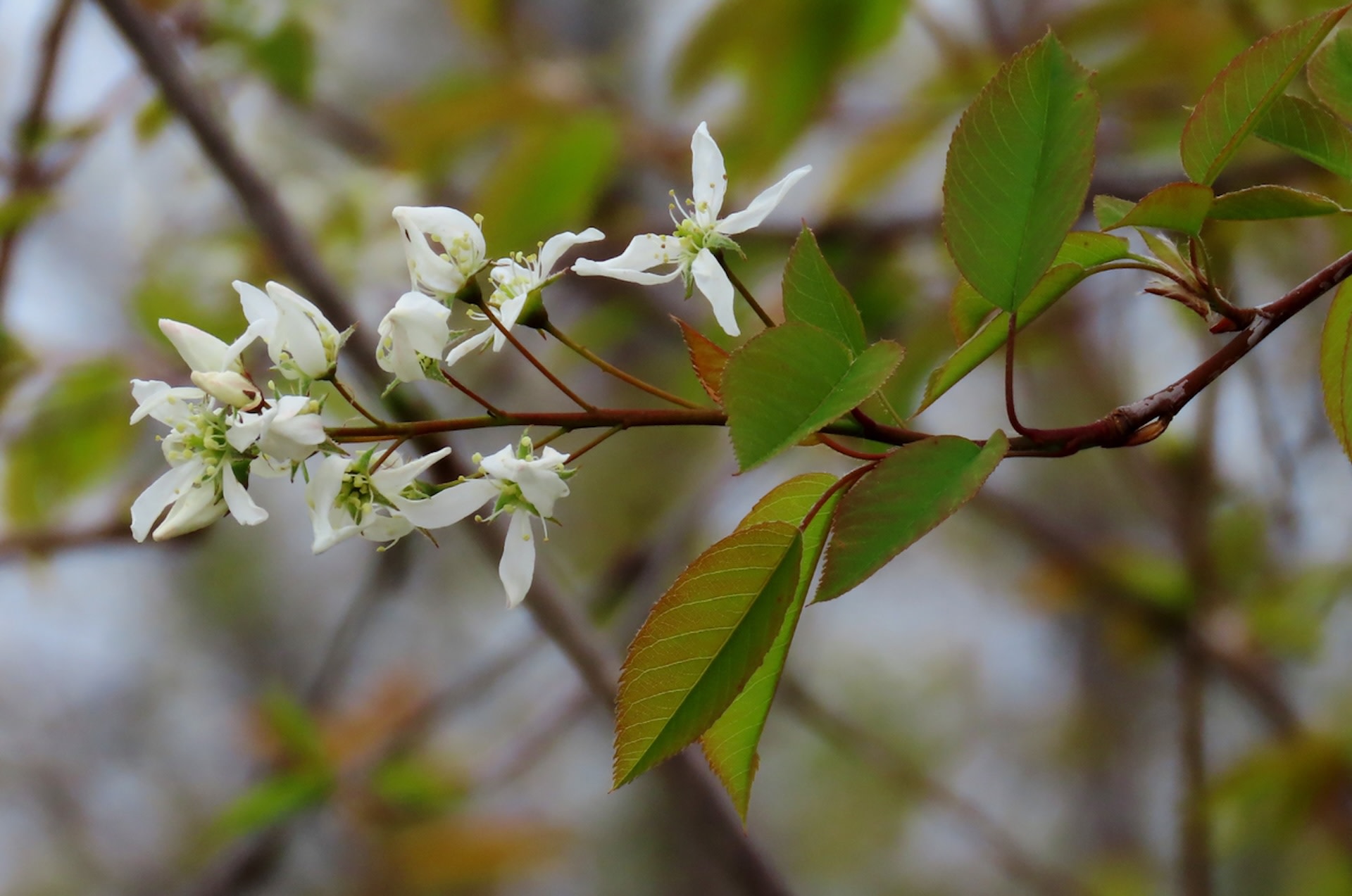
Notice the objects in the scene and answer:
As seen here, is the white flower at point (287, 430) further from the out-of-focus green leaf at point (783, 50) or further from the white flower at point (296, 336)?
the out-of-focus green leaf at point (783, 50)

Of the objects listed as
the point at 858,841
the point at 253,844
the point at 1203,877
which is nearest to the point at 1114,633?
the point at 1203,877

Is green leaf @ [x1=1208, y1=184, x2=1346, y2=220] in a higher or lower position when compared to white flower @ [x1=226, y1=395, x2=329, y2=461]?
lower

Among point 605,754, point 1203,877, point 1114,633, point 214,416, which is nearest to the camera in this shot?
point 214,416

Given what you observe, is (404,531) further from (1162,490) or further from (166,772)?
(166,772)

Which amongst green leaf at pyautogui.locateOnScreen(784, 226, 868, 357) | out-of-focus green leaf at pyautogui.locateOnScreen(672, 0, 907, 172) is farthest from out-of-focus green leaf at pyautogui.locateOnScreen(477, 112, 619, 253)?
green leaf at pyautogui.locateOnScreen(784, 226, 868, 357)

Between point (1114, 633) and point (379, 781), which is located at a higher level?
point (379, 781)

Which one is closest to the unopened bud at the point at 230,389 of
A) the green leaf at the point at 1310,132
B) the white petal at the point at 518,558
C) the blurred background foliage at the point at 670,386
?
the white petal at the point at 518,558

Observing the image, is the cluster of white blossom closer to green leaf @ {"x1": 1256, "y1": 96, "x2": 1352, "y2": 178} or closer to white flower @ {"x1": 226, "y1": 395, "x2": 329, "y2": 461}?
white flower @ {"x1": 226, "y1": 395, "x2": 329, "y2": 461}

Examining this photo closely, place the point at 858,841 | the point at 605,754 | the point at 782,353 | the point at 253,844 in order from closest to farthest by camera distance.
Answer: the point at 782,353
the point at 253,844
the point at 605,754
the point at 858,841
